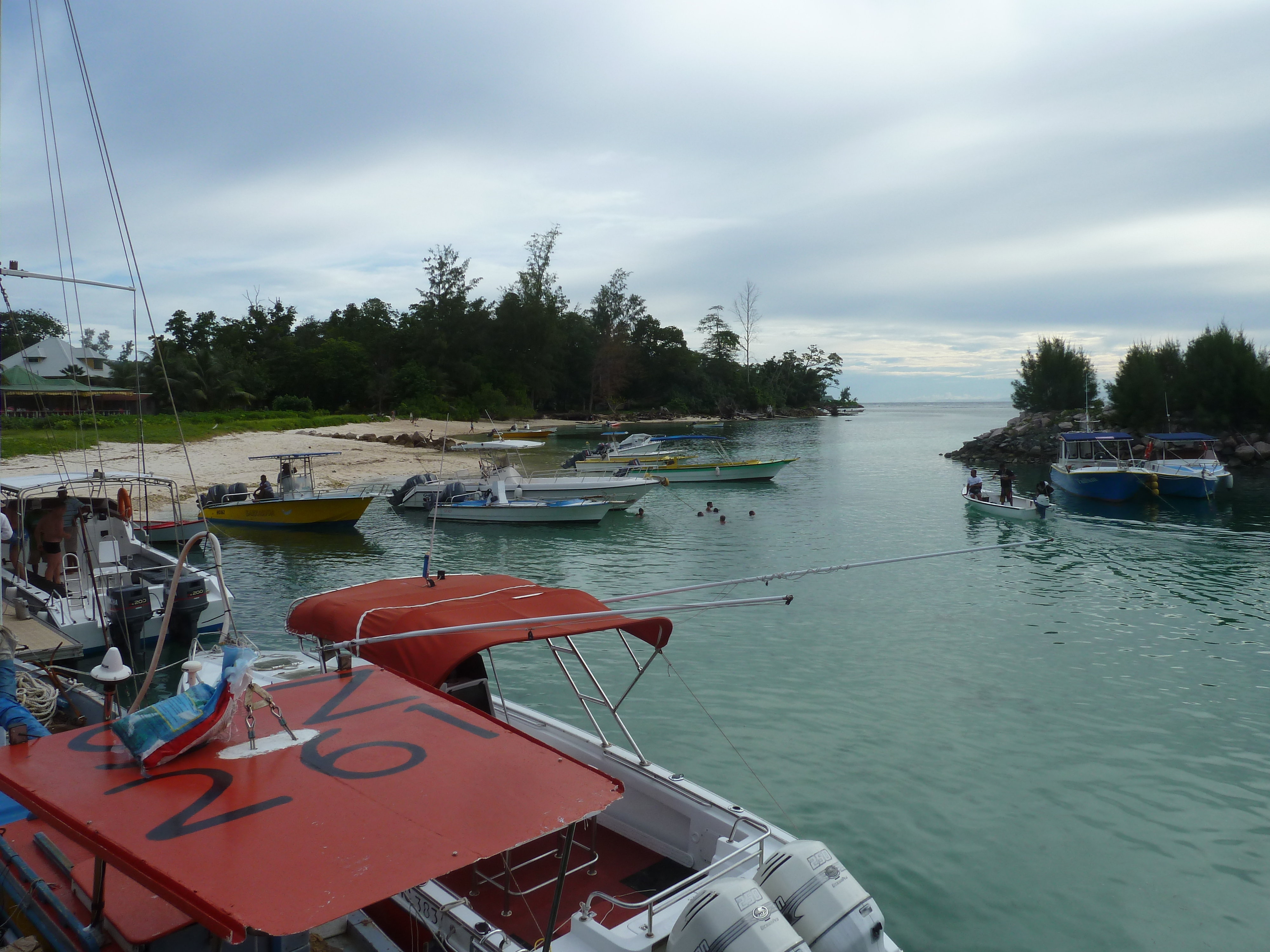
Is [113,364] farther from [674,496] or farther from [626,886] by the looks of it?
[626,886]

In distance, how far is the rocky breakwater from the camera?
59.9 metres

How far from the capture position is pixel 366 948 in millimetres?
5332

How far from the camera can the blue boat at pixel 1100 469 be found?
36000 millimetres

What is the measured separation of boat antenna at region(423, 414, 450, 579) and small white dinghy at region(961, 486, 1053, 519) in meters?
21.8

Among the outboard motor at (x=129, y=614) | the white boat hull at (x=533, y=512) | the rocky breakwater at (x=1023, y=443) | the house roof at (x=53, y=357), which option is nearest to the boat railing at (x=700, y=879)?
the house roof at (x=53, y=357)

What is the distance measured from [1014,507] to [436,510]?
91.1 feet

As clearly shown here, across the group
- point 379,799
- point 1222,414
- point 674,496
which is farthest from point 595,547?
point 1222,414

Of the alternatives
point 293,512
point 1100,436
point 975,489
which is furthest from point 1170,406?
point 293,512

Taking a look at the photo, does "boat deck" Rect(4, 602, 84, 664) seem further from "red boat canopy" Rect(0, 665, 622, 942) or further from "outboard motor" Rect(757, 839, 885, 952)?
"outboard motor" Rect(757, 839, 885, 952)

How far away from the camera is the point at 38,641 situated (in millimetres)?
11562

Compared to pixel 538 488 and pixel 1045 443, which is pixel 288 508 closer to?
pixel 538 488

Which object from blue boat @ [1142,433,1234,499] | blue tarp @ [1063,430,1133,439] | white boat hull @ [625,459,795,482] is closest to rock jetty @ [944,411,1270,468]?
blue boat @ [1142,433,1234,499]

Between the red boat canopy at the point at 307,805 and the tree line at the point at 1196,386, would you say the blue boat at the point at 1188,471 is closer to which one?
the tree line at the point at 1196,386

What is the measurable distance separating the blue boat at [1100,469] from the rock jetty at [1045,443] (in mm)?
12498
